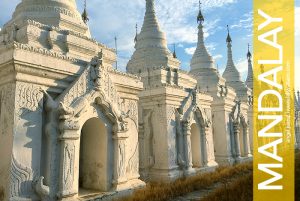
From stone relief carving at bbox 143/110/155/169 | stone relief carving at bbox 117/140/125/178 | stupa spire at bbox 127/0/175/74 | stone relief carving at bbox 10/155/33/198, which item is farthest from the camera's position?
stupa spire at bbox 127/0/175/74

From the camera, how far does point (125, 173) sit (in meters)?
11.4

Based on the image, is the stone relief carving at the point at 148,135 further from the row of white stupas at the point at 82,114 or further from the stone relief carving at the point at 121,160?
the stone relief carving at the point at 121,160

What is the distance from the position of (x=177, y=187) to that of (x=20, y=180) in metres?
6.55

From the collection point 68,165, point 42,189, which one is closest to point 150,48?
point 68,165

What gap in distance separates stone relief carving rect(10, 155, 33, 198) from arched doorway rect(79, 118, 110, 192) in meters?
Answer: 2.91

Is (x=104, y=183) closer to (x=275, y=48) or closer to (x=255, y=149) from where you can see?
(x=275, y=48)

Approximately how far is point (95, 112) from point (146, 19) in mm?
10465

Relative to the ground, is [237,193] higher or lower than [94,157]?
lower

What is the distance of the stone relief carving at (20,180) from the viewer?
828cm

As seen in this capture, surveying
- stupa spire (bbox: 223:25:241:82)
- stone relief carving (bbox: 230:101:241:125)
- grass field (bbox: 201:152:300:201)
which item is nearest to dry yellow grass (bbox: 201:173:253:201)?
grass field (bbox: 201:152:300:201)

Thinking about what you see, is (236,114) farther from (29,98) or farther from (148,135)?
(29,98)

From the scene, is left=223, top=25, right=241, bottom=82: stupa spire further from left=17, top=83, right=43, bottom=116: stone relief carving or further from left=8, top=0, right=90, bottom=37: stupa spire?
left=17, top=83, right=43, bottom=116: stone relief carving

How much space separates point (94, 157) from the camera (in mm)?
11398

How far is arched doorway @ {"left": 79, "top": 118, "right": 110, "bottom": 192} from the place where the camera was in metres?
11.0
